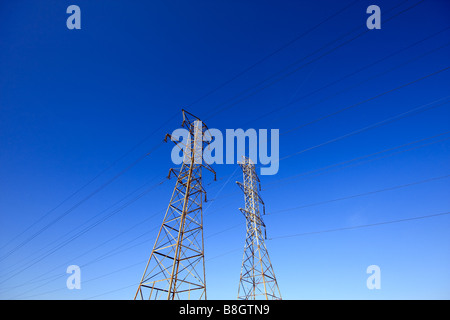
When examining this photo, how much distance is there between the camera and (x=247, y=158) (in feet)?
75.9

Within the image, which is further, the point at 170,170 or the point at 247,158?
the point at 247,158
